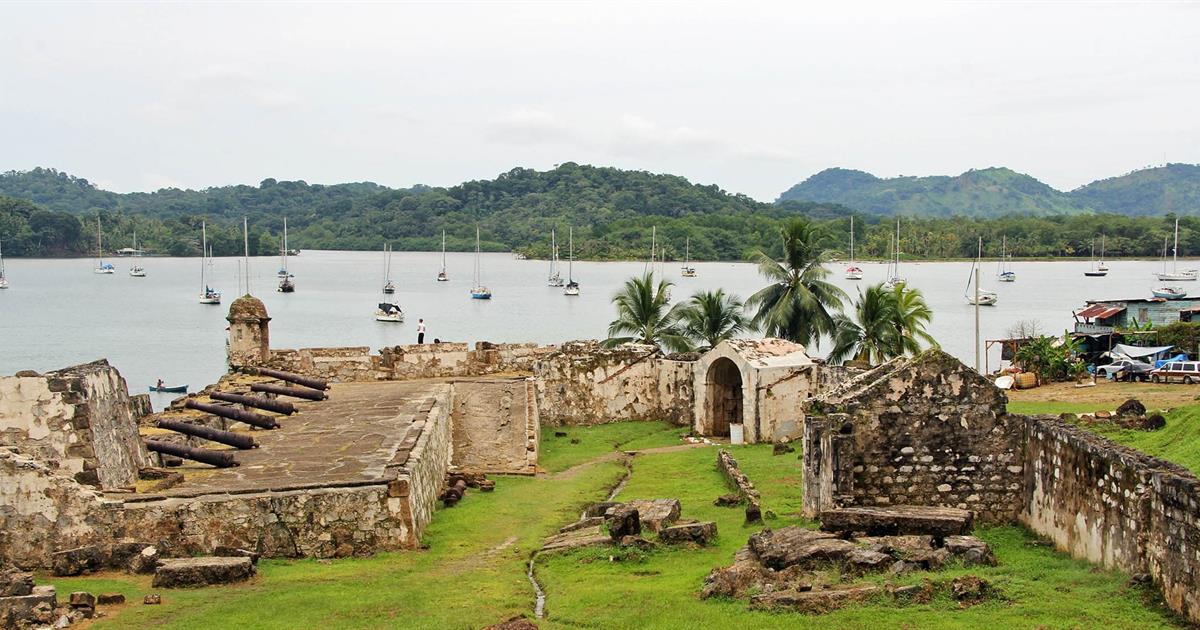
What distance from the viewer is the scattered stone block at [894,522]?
1315 centimetres

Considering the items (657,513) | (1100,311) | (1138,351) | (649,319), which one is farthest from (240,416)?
(1100,311)

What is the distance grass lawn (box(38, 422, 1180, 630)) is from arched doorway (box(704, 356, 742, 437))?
35.8 feet

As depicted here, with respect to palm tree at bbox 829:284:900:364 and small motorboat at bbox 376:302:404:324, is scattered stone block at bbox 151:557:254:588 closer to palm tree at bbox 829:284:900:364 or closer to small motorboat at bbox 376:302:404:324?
palm tree at bbox 829:284:900:364

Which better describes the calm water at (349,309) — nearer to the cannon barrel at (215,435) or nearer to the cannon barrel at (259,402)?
the cannon barrel at (259,402)

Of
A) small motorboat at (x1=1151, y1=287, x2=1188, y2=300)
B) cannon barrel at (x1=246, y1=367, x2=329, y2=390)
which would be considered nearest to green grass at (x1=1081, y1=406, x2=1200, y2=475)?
cannon barrel at (x1=246, y1=367, x2=329, y2=390)

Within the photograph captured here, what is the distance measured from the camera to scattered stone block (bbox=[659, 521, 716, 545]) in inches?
580

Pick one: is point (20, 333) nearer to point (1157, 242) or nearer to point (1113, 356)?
point (1113, 356)

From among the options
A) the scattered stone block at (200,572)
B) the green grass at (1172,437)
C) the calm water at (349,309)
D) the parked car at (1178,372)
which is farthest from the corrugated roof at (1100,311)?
the scattered stone block at (200,572)

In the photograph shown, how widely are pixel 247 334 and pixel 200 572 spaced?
20449mm

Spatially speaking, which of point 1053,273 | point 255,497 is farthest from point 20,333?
point 1053,273

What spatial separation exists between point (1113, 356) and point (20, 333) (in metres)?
88.2

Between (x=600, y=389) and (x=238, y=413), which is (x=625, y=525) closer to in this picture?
(x=238, y=413)

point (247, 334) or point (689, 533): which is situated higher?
point (247, 334)

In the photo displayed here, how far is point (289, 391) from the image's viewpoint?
1065 inches
